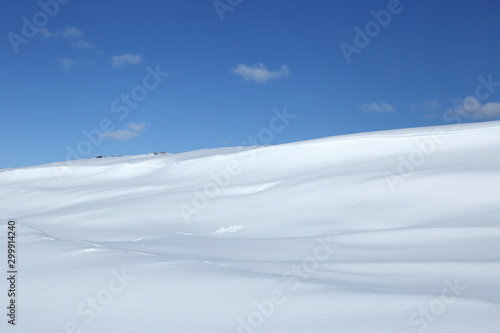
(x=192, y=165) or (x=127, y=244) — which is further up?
(x=192, y=165)

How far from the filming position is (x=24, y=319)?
1.92 metres

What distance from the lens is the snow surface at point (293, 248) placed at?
176 centimetres

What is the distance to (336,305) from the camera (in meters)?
1.77

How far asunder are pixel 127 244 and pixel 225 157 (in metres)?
4.32

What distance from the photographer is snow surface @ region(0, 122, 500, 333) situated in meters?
1.76

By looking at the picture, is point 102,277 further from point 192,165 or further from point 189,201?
point 192,165

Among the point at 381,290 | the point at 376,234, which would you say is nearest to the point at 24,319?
the point at 381,290

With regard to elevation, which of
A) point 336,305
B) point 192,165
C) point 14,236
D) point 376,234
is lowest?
point 336,305

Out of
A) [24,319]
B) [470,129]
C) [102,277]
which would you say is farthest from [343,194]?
[24,319]

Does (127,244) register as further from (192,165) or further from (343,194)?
(192,165)

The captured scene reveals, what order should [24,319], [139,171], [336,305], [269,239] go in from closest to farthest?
[336,305], [24,319], [269,239], [139,171]

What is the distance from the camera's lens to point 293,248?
9.60 feet

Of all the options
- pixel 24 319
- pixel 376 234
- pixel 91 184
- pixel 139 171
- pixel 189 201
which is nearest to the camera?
pixel 24 319

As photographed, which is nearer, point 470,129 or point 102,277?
point 102,277
